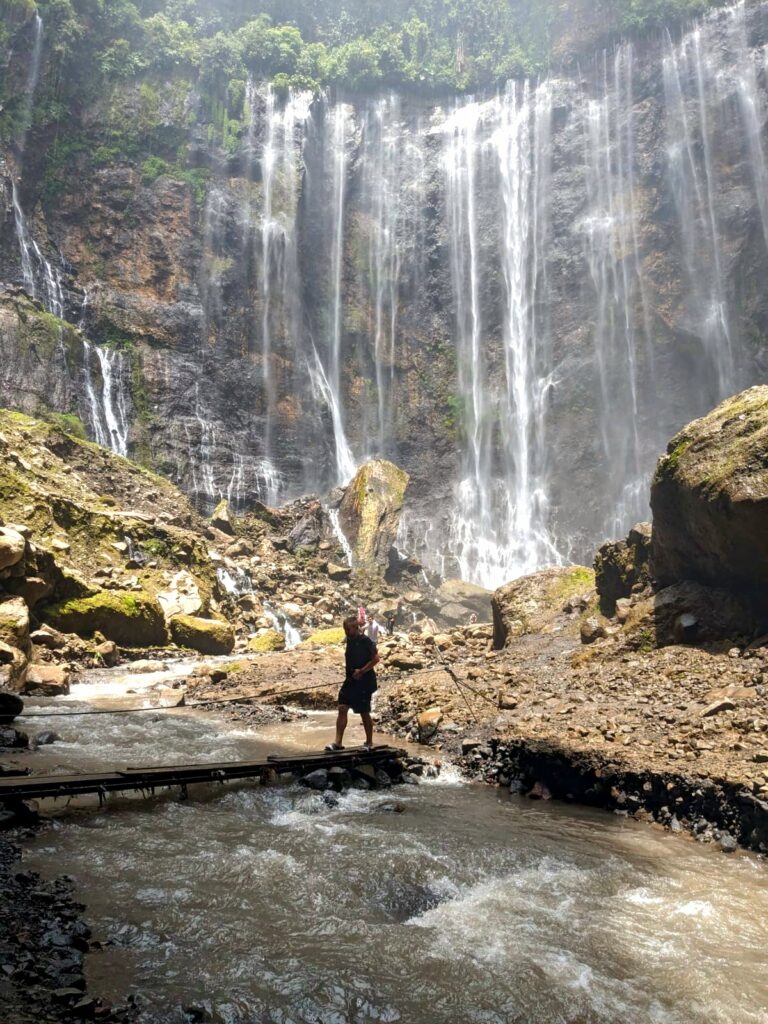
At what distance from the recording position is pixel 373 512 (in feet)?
89.9

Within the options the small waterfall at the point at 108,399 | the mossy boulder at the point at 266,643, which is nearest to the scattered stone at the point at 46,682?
the mossy boulder at the point at 266,643

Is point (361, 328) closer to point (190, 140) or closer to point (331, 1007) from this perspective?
point (190, 140)

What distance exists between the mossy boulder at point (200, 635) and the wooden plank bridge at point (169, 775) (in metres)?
10.2

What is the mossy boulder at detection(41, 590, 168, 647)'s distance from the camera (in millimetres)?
14806

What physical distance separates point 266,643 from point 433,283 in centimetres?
2666

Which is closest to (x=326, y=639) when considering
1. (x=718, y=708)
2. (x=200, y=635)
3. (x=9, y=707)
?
(x=200, y=635)

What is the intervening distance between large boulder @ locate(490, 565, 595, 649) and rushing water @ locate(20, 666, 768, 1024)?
23.9 feet

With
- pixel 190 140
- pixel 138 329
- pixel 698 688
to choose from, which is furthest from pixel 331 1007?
pixel 190 140

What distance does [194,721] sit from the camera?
32.4 feet

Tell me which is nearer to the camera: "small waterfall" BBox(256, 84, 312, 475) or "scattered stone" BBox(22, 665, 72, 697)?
"scattered stone" BBox(22, 665, 72, 697)

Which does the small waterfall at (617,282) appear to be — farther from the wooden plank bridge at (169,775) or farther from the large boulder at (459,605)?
the wooden plank bridge at (169,775)

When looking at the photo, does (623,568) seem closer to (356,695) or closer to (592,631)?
(592,631)

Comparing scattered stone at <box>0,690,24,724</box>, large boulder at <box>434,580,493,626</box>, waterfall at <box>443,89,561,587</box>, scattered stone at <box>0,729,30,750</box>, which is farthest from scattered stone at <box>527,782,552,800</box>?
waterfall at <box>443,89,561,587</box>

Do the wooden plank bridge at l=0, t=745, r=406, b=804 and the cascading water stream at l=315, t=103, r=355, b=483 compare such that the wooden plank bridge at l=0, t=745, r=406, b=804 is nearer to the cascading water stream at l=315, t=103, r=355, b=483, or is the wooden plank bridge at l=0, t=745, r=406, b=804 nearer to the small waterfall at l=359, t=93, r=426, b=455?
the cascading water stream at l=315, t=103, r=355, b=483
